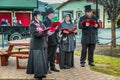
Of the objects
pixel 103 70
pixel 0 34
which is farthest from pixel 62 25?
pixel 0 34

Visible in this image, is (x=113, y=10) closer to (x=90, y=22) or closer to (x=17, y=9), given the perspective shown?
(x=90, y=22)

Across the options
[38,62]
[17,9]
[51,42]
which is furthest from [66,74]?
[17,9]

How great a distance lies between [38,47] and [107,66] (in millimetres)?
3476

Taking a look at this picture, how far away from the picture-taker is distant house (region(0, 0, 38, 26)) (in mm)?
33959

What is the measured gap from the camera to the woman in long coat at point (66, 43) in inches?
428

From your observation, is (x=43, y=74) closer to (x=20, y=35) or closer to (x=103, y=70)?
(x=103, y=70)

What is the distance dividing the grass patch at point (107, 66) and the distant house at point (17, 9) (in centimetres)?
2068

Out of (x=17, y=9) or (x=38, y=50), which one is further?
(x=17, y=9)

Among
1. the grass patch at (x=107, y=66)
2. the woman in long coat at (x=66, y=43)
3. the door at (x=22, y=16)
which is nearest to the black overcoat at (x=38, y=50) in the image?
the woman in long coat at (x=66, y=43)

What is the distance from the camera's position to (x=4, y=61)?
39.0 ft

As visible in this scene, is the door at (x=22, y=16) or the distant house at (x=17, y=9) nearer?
the distant house at (x=17, y=9)

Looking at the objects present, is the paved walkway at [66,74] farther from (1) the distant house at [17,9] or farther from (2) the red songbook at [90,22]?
(1) the distant house at [17,9]

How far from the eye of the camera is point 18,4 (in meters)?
34.4

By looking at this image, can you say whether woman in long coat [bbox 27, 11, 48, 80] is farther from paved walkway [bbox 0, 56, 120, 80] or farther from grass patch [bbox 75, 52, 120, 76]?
grass patch [bbox 75, 52, 120, 76]
